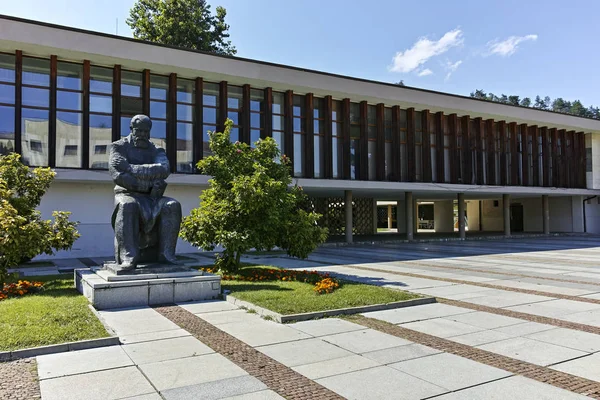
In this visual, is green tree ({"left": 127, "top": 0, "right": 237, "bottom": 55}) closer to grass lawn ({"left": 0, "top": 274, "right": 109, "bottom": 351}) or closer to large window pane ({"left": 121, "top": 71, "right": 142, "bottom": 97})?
large window pane ({"left": 121, "top": 71, "right": 142, "bottom": 97})

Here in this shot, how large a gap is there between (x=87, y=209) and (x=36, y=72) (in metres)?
5.82

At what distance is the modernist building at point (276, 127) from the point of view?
1816 cm

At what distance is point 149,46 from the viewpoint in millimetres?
19234

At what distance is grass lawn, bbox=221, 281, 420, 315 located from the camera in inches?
299

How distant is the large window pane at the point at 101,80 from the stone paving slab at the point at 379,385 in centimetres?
1827

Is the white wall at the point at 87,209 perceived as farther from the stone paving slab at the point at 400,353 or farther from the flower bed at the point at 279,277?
the stone paving slab at the point at 400,353

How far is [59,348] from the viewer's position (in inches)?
212

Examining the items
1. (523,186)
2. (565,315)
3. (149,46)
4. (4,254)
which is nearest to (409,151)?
(523,186)

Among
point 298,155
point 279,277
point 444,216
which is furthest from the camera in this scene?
point 444,216

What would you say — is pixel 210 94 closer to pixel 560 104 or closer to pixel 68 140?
pixel 68 140

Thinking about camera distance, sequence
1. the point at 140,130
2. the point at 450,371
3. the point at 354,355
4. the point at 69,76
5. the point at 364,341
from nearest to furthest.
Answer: the point at 450,371, the point at 354,355, the point at 364,341, the point at 140,130, the point at 69,76

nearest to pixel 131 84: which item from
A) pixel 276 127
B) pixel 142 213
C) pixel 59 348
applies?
pixel 276 127

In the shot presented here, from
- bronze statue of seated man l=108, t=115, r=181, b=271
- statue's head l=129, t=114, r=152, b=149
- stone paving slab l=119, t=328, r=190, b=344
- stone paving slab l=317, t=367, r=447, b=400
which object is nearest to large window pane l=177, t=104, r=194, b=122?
statue's head l=129, t=114, r=152, b=149

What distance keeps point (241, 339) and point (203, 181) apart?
A: 14.9 meters
